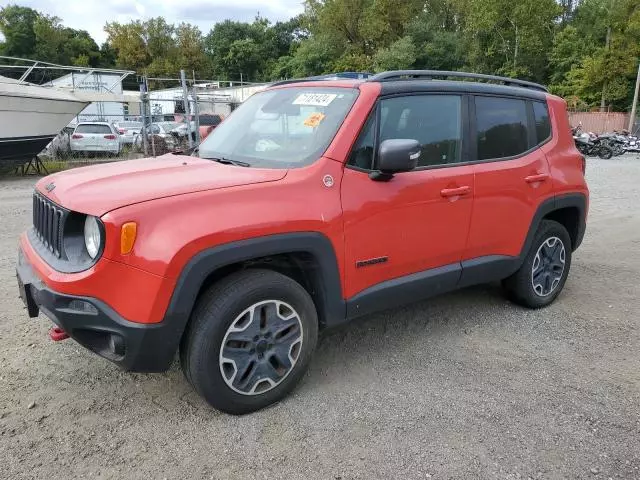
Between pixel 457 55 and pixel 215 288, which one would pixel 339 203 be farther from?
pixel 457 55

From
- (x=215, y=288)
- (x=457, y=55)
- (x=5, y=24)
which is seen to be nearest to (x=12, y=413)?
(x=215, y=288)

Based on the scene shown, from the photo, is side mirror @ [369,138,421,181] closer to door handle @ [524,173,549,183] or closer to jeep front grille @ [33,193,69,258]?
door handle @ [524,173,549,183]

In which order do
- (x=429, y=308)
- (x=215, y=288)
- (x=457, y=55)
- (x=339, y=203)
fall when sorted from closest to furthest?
(x=215, y=288), (x=339, y=203), (x=429, y=308), (x=457, y=55)

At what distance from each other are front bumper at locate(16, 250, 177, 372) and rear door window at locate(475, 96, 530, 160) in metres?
2.58

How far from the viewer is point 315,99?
354 centimetres

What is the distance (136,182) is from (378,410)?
1862 millimetres

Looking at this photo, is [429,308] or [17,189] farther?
[17,189]

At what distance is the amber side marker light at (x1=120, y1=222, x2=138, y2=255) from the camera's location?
2490mm

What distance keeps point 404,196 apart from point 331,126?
2.07 ft

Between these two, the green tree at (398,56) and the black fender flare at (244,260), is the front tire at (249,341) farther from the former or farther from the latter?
the green tree at (398,56)

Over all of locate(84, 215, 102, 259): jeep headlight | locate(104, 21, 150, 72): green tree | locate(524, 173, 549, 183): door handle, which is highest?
locate(104, 21, 150, 72): green tree

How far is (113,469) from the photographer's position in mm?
2555

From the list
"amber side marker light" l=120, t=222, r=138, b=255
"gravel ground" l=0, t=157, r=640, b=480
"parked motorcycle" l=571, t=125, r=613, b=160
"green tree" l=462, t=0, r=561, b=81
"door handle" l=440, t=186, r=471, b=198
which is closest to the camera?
"amber side marker light" l=120, t=222, r=138, b=255

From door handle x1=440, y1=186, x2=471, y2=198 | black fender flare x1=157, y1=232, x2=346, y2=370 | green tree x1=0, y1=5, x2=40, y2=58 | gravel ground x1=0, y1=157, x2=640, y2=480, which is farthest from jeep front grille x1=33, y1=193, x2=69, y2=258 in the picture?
green tree x1=0, y1=5, x2=40, y2=58
